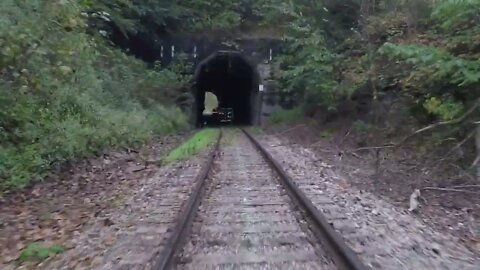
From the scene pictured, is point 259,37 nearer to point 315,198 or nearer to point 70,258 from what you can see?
point 315,198

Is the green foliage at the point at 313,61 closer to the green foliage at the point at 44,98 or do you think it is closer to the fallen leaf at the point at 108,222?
the green foliage at the point at 44,98

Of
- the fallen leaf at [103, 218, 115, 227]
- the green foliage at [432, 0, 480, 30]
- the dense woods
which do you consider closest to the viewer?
the fallen leaf at [103, 218, 115, 227]

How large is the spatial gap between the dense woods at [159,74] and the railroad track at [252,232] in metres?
3.22

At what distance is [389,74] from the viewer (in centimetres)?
1395

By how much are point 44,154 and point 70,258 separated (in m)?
4.52

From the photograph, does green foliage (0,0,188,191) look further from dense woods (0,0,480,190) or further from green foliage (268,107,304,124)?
green foliage (268,107,304,124)

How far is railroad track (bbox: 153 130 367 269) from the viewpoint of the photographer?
506cm

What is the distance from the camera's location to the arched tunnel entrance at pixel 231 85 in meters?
33.6

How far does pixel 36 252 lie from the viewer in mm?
5859

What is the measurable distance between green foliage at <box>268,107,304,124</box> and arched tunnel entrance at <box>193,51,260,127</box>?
3375 mm

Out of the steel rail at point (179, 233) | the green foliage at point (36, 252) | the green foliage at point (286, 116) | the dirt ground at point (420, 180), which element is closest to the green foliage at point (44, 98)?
the green foliage at point (36, 252)

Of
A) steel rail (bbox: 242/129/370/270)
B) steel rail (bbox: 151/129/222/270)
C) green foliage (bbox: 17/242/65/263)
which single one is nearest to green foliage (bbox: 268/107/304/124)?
steel rail (bbox: 151/129/222/270)

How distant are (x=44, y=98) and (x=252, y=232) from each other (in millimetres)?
6756

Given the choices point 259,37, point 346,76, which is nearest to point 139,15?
point 259,37
